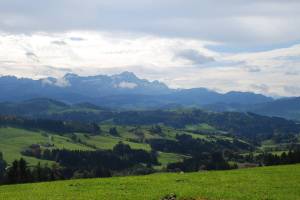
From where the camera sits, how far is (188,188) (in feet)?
141

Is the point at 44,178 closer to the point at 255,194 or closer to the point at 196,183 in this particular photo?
the point at 196,183

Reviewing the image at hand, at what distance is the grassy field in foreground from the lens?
130 ft

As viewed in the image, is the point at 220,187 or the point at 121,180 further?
the point at 121,180

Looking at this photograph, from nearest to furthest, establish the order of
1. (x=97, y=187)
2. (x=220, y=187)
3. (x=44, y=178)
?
(x=220, y=187) < (x=97, y=187) < (x=44, y=178)

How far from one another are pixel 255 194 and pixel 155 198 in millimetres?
9090

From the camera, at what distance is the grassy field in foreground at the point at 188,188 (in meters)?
39.5

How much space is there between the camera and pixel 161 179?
51469mm

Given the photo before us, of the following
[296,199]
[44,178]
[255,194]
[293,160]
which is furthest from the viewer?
[293,160]

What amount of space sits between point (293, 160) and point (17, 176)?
6973cm

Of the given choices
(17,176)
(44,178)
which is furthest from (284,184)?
(44,178)

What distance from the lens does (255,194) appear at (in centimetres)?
3906

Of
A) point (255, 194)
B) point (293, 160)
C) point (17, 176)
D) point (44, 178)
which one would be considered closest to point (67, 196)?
point (255, 194)

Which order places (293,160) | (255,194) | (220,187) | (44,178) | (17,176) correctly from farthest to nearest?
(293,160) < (44,178) < (17,176) < (220,187) < (255,194)

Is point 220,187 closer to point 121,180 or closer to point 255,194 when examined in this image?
point 255,194
